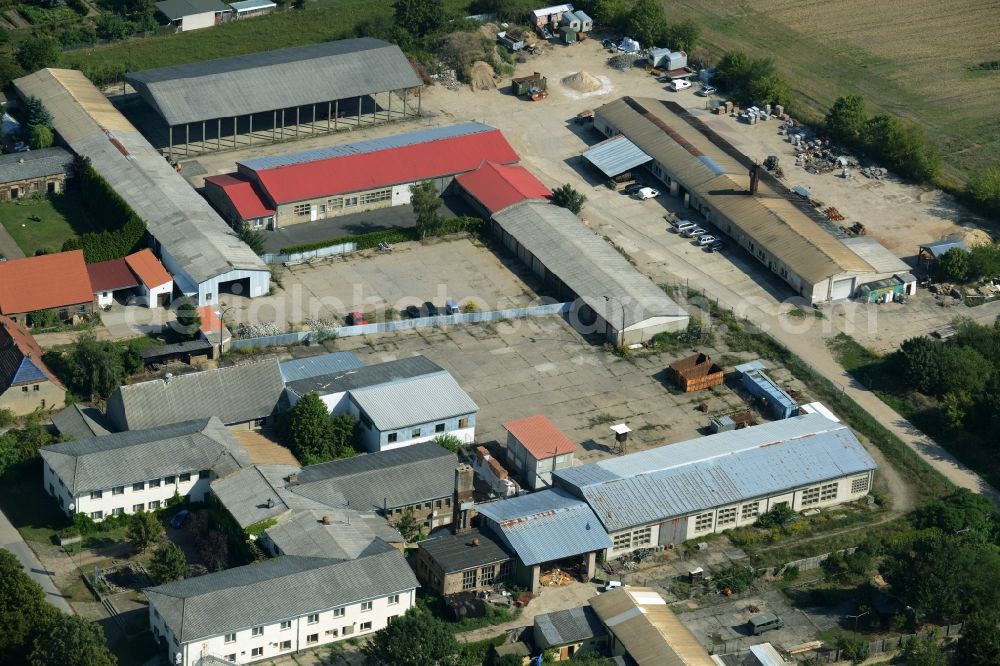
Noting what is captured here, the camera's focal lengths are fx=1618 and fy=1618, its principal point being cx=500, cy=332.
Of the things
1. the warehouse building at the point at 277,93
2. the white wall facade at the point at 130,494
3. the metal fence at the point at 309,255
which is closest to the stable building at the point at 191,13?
the warehouse building at the point at 277,93

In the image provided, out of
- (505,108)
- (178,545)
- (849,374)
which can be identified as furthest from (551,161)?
(178,545)

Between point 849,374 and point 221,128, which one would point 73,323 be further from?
point 849,374

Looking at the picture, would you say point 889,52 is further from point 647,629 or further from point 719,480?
point 647,629

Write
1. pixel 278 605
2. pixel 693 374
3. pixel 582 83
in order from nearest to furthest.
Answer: pixel 278 605 → pixel 693 374 → pixel 582 83

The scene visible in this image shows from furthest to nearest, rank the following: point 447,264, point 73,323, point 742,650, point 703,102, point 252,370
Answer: point 703,102 < point 447,264 < point 73,323 < point 252,370 < point 742,650

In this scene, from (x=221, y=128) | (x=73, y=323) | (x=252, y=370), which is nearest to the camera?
(x=252, y=370)

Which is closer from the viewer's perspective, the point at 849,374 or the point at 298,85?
the point at 849,374

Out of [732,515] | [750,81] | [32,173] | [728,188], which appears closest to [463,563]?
[732,515]
